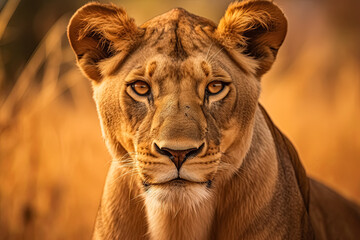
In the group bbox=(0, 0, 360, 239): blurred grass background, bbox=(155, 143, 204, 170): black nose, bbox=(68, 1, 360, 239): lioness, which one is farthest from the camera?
bbox=(0, 0, 360, 239): blurred grass background

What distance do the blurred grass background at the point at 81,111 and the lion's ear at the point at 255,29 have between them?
2173mm

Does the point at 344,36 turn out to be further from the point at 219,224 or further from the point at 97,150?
the point at 219,224

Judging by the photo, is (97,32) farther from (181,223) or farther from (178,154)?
(181,223)

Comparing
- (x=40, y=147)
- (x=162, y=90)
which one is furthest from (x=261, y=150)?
(x=40, y=147)

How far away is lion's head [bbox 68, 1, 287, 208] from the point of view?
9.69 ft

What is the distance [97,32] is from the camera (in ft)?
11.3

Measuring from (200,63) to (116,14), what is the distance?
1.94 ft

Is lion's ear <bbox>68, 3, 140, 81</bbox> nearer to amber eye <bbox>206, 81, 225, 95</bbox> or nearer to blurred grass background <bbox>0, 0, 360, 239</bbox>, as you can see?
amber eye <bbox>206, 81, 225, 95</bbox>

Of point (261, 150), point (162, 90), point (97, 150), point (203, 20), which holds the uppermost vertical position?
point (203, 20)

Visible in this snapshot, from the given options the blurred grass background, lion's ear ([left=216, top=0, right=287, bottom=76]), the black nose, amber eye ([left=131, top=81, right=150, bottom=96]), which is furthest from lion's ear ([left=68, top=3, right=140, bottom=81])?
the blurred grass background

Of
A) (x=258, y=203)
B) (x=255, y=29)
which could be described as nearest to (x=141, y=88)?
(x=255, y=29)

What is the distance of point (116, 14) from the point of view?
3.41 meters

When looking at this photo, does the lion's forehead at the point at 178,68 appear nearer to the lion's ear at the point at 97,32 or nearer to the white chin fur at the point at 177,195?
the lion's ear at the point at 97,32

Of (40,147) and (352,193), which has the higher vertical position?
(40,147)
